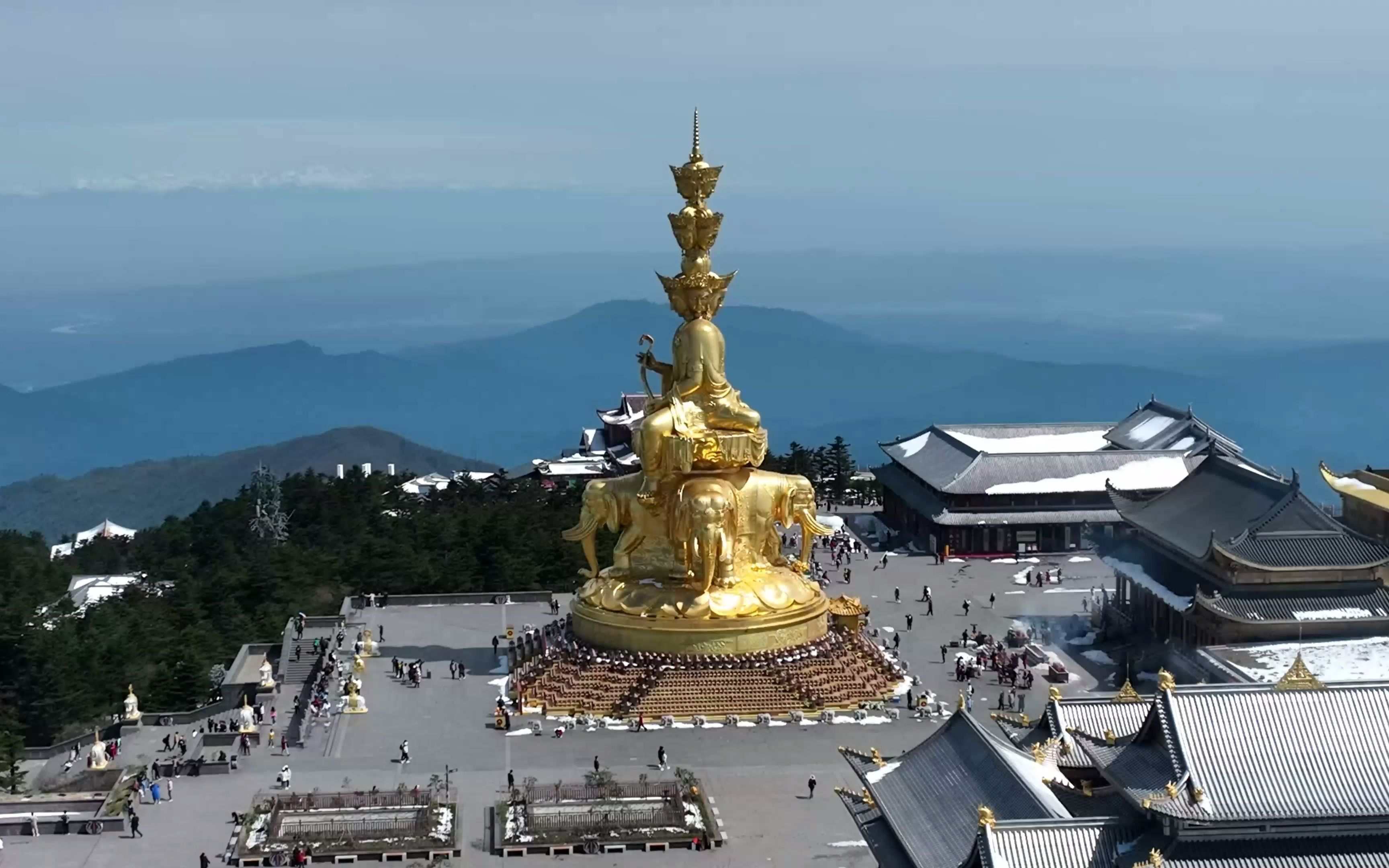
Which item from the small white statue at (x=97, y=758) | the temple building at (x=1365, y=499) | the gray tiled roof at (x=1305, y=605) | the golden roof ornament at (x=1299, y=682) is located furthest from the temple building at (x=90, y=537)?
the golden roof ornament at (x=1299, y=682)

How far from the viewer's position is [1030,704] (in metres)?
37.0

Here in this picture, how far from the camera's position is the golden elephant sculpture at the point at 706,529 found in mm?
36438

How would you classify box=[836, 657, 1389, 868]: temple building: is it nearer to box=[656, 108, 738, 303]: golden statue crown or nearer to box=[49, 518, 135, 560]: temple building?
box=[656, 108, 738, 303]: golden statue crown

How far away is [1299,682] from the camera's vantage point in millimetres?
21797

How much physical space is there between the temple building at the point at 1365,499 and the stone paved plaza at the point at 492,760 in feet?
23.7

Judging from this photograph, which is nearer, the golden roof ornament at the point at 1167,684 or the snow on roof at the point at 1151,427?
the golden roof ornament at the point at 1167,684

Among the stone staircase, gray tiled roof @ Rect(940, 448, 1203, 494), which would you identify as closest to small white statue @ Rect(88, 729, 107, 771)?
the stone staircase

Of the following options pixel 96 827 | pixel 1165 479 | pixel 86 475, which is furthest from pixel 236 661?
pixel 86 475

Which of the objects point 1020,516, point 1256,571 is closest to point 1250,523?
point 1256,571

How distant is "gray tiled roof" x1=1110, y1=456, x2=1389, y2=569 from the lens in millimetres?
37906

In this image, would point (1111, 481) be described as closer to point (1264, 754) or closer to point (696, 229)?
point (696, 229)

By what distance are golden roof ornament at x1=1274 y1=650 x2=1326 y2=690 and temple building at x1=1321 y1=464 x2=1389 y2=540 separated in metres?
21.8

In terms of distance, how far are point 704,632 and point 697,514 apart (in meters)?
2.41

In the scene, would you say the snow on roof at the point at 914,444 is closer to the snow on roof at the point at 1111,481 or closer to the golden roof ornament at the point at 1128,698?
the snow on roof at the point at 1111,481
